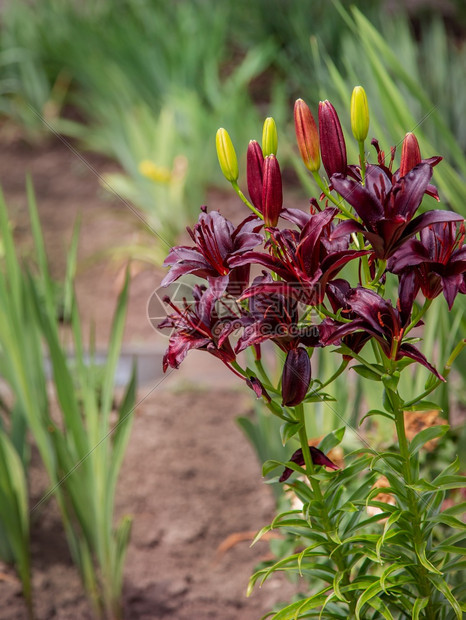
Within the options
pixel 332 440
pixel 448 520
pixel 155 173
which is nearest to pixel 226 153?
pixel 332 440

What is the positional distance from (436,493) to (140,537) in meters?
0.89

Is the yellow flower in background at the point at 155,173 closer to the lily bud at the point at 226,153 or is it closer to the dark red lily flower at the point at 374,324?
the lily bud at the point at 226,153

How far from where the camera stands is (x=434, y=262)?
0.75 m

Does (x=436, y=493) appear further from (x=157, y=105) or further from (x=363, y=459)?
(x=157, y=105)

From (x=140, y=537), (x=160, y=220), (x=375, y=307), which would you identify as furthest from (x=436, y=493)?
(x=160, y=220)

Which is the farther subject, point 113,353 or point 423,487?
point 113,353

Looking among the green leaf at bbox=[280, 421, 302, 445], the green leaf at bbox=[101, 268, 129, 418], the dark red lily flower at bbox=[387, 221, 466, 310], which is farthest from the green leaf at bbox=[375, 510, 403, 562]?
the green leaf at bbox=[101, 268, 129, 418]

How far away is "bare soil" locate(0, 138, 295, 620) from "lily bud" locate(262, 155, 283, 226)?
2.20 feet

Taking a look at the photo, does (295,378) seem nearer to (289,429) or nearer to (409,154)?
(289,429)

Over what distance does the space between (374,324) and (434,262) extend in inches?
3.5

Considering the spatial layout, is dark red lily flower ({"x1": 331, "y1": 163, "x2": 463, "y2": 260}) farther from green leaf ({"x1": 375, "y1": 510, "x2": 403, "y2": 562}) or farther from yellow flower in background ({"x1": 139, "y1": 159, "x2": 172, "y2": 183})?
yellow flower in background ({"x1": 139, "y1": 159, "x2": 172, "y2": 183})

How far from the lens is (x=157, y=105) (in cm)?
356

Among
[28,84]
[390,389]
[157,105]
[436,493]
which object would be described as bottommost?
[436,493]

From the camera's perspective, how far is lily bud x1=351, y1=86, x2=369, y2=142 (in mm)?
795
